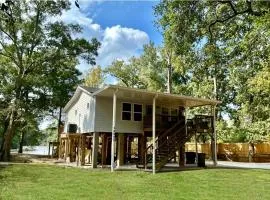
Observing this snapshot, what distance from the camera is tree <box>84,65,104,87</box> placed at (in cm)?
4521

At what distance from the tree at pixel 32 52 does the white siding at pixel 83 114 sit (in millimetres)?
3921

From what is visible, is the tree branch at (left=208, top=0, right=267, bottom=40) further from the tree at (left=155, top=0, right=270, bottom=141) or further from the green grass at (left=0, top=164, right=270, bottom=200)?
the green grass at (left=0, top=164, right=270, bottom=200)

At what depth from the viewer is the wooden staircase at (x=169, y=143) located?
18.4m

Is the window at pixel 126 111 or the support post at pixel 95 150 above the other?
the window at pixel 126 111

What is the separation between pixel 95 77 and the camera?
1794 inches

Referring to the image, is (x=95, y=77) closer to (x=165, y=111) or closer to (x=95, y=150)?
(x=165, y=111)

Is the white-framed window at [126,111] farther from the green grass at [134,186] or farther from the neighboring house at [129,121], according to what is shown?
the green grass at [134,186]

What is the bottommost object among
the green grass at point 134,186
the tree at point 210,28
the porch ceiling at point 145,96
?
the green grass at point 134,186

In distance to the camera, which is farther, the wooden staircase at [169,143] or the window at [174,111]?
the window at [174,111]

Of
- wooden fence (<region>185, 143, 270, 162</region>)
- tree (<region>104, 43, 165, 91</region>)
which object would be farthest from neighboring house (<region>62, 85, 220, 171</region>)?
tree (<region>104, 43, 165, 91</region>)

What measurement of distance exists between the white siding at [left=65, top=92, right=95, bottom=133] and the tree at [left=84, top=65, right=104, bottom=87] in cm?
1789

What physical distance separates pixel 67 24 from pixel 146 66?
18.1 metres

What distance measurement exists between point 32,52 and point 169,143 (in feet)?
52.5

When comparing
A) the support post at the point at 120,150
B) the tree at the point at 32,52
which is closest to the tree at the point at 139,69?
the tree at the point at 32,52
